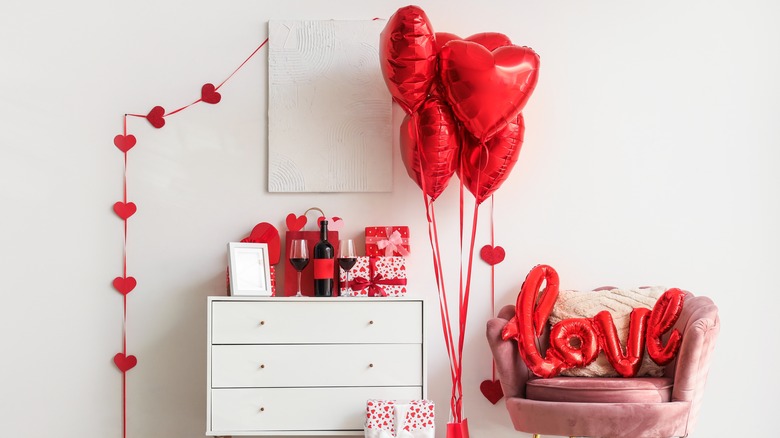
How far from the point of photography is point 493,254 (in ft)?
10.4

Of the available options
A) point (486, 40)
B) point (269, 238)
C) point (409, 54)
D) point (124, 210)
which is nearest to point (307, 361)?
point (269, 238)

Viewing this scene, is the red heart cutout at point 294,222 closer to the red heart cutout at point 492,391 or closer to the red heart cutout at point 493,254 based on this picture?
the red heart cutout at point 493,254

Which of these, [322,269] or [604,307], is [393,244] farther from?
[604,307]

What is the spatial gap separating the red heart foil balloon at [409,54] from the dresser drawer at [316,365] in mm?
943

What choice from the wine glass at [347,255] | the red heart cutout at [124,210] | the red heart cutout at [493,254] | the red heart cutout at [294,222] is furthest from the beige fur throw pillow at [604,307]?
the red heart cutout at [124,210]

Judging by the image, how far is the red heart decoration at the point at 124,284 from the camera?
3.16 metres

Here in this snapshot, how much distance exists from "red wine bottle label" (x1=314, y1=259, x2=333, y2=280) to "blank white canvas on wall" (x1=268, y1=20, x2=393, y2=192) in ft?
1.20

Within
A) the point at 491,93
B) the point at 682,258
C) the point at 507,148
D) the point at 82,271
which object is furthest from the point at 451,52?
the point at 82,271

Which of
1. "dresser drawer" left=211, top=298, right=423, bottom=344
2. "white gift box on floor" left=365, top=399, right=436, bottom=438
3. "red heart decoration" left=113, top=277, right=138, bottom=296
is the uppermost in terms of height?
"red heart decoration" left=113, top=277, right=138, bottom=296

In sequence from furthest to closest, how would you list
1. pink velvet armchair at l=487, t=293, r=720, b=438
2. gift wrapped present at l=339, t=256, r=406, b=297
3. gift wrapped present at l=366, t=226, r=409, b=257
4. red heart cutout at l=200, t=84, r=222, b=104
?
red heart cutout at l=200, t=84, r=222, b=104 → gift wrapped present at l=366, t=226, r=409, b=257 → gift wrapped present at l=339, t=256, r=406, b=297 → pink velvet armchair at l=487, t=293, r=720, b=438

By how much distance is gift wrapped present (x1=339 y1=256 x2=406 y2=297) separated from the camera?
2.97 m

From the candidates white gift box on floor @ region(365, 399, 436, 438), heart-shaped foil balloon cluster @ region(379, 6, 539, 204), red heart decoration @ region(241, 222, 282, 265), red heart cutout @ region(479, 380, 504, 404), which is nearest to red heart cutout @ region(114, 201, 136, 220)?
red heart decoration @ region(241, 222, 282, 265)

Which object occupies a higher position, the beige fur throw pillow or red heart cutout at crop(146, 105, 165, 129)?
red heart cutout at crop(146, 105, 165, 129)

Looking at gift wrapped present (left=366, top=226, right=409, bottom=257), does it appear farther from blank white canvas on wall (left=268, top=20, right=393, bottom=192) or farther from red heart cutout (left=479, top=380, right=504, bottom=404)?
red heart cutout (left=479, top=380, right=504, bottom=404)
